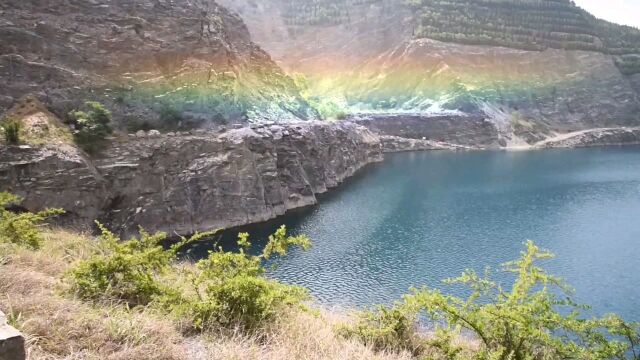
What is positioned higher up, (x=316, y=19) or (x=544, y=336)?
(x=316, y=19)

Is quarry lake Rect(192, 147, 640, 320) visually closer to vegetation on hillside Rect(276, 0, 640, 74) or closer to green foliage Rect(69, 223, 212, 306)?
green foliage Rect(69, 223, 212, 306)

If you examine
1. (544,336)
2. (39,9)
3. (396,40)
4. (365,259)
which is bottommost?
(365,259)

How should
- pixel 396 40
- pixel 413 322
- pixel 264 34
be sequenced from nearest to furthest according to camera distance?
1. pixel 413 322
2. pixel 396 40
3. pixel 264 34

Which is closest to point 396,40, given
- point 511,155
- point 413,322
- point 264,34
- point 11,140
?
point 264,34

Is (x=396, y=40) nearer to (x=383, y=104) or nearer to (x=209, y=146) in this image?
(x=383, y=104)

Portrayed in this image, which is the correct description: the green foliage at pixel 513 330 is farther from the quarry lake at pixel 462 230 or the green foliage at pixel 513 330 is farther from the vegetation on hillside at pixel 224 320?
the quarry lake at pixel 462 230

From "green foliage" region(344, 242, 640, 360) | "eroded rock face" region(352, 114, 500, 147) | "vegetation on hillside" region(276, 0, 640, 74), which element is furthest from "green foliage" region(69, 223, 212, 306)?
"vegetation on hillside" region(276, 0, 640, 74)
